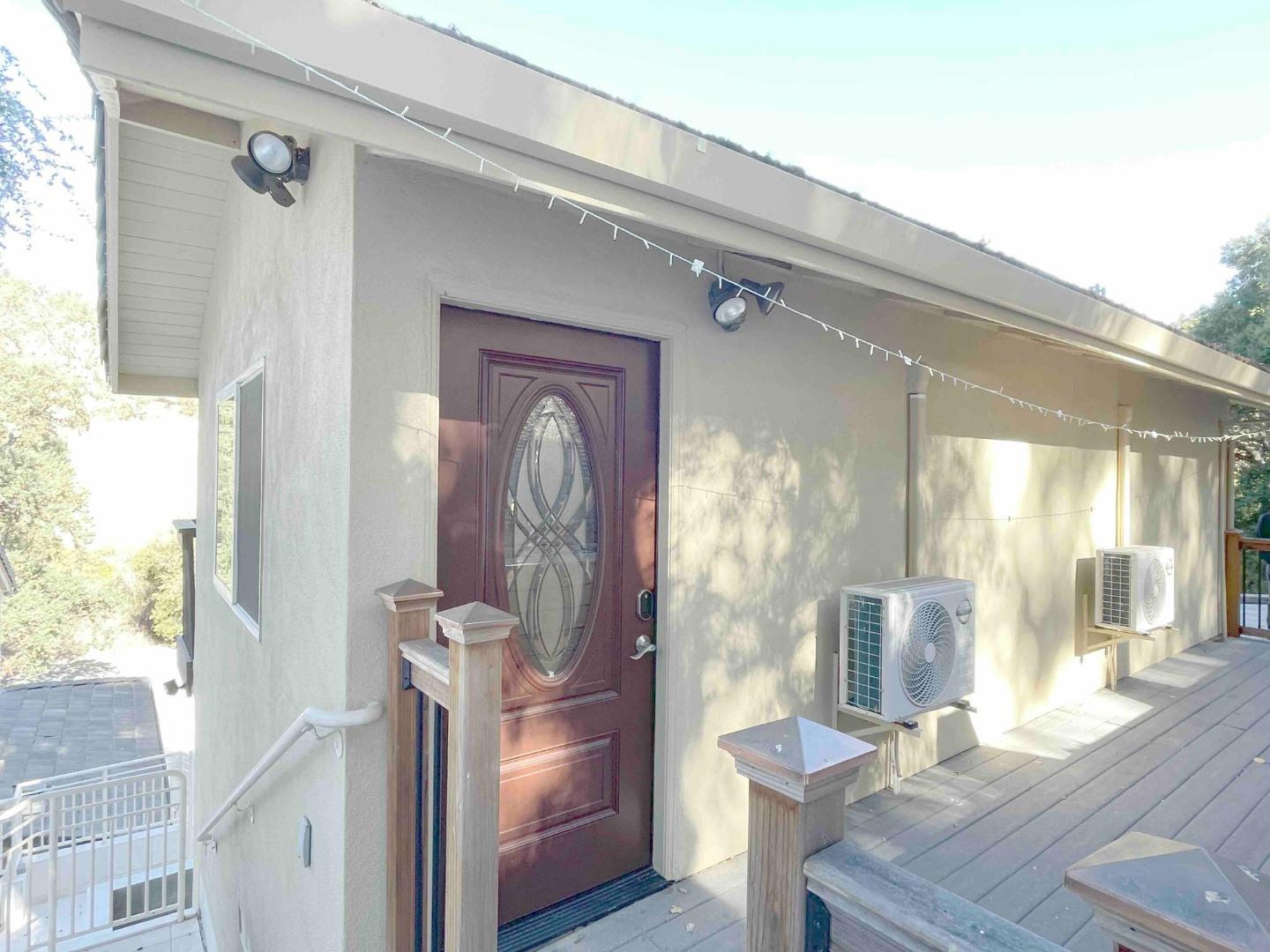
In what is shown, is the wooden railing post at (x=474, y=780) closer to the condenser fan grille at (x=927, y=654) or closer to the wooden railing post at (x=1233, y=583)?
the condenser fan grille at (x=927, y=654)

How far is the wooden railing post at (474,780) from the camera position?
60.4 inches

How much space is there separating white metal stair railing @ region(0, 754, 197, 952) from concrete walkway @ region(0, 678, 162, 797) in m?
1.93

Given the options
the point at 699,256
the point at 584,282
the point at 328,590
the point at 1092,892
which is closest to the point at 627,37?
the point at 699,256

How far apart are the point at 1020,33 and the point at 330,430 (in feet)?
21.2

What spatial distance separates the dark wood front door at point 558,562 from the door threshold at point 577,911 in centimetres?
3

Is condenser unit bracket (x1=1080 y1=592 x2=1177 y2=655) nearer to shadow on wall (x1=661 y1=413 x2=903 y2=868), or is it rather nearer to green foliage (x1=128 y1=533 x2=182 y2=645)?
shadow on wall (x1=661 y1=413 x2=903 y2=868)

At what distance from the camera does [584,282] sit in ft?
8.14

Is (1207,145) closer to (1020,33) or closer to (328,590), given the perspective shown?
(1020,33)

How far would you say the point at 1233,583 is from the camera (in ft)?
23.1

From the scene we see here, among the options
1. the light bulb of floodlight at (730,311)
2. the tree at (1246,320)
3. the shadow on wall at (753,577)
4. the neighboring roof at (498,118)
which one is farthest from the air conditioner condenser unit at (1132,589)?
the tree at (1246,320)

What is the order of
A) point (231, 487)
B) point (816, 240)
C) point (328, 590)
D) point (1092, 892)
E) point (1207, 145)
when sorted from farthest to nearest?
point (1207, 145)
point (231, 487)
point (816, 240)
point (328, 590)
point (1092, 892)

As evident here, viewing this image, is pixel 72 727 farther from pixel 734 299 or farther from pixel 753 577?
pixel 734 299

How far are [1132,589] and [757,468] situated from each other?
352cm

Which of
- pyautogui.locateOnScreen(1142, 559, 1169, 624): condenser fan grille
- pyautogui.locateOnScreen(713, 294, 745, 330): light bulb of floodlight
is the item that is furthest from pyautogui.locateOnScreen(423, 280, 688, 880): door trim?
pyautogui.locateOnScreen(1142, 559, 1169, 624): condenser fan grille
